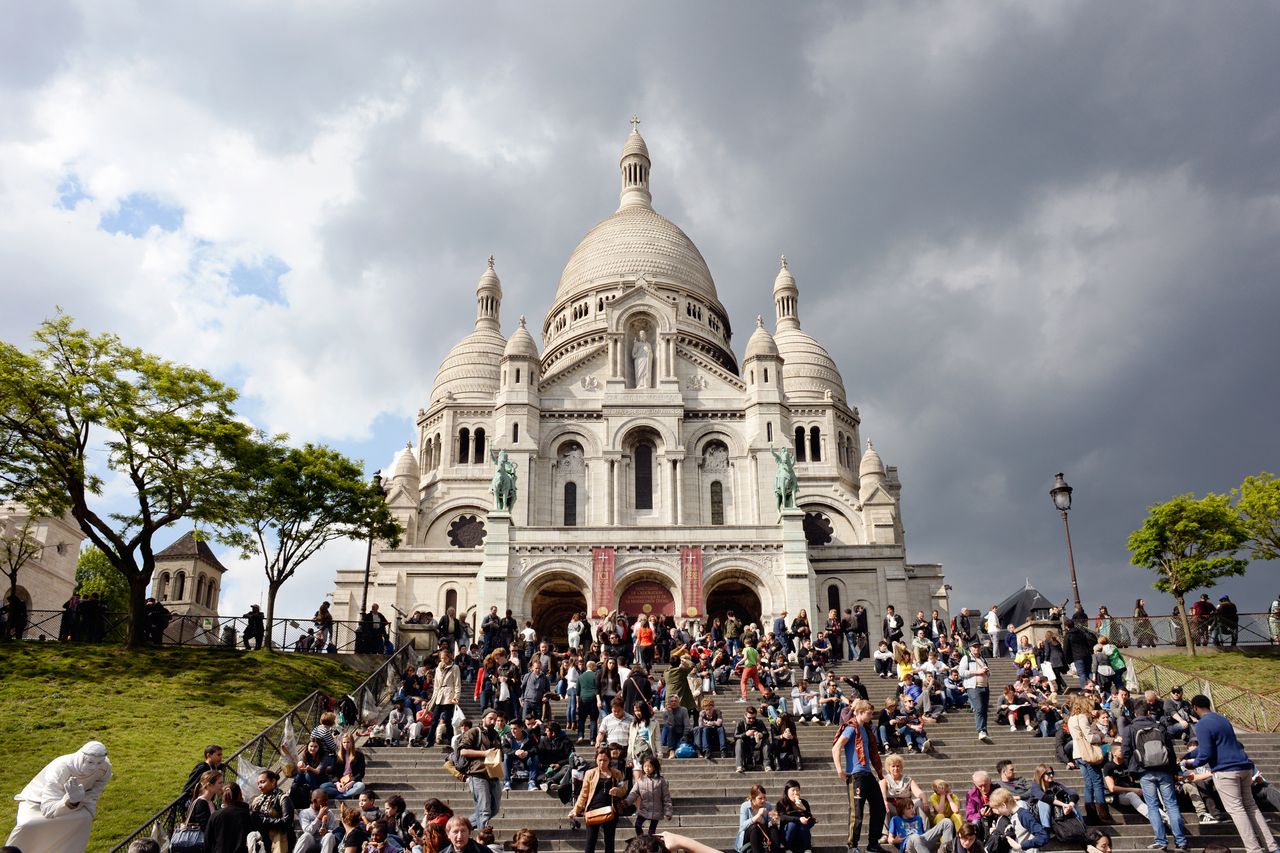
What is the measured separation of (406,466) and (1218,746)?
45041mm

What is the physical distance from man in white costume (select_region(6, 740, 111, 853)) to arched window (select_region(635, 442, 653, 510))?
114 ft

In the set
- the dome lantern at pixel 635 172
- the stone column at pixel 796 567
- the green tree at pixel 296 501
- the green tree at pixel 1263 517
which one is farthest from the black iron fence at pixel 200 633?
the dome lantern at pixel 635 172

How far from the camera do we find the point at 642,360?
4834 centimetres

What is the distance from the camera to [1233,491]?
33438 mm

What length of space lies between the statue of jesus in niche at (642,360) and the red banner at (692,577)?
11075 millimetres

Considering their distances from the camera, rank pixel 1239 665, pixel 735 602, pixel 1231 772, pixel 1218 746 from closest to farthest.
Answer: pixel 1231 772 → pixel 1218 746 → pixel 1239 665 → pixel 735 602

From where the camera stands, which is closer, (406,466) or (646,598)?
(646,598)

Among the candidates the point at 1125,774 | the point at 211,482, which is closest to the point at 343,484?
the point at 211,482

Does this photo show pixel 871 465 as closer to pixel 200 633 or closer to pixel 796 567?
pixel 796 567

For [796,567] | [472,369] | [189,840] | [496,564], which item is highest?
[472,369]

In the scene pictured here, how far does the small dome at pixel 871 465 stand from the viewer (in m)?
52.9

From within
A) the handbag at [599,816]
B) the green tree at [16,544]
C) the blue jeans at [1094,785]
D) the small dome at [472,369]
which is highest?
the small dome at [472,369]

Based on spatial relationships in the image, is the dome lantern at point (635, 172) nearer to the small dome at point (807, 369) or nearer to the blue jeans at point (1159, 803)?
the small dome at point (807, 369)

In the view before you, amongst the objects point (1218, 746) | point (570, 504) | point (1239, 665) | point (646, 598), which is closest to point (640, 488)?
point (570, 504)
